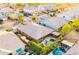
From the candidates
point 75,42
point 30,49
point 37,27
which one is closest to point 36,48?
point 30,49

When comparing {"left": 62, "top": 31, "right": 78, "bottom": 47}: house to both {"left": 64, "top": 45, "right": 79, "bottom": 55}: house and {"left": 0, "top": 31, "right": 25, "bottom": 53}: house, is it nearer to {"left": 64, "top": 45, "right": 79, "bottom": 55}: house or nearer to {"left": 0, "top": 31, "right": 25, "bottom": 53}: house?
{"left": 64, "top": 45, "right": 79, "bottom": 55}: house

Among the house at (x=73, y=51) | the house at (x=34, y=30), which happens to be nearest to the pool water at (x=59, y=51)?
the house at (x=73, y=51)

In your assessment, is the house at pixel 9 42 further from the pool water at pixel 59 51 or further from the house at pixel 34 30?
the pool water at pixel 59 51

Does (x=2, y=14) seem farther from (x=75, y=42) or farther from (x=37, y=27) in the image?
(x=75, y=42)

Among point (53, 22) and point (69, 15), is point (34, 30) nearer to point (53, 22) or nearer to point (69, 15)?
point (53, 22)
